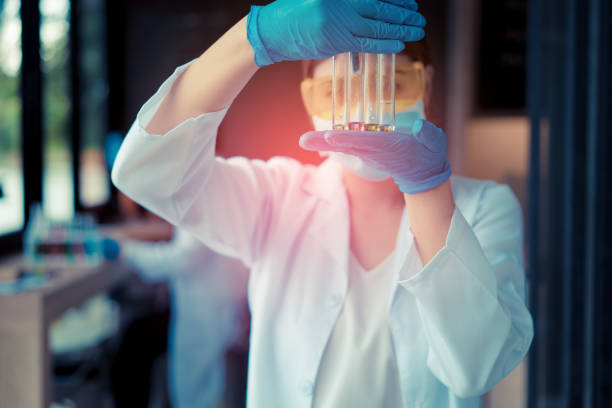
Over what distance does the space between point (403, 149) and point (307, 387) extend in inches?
14.2

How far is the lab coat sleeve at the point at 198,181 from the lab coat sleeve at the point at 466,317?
302 mm

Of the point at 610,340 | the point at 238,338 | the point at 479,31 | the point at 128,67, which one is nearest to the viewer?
the point at 610,340

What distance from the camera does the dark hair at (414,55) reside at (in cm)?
61

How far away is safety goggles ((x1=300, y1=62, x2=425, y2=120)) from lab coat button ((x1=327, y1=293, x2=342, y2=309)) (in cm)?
27

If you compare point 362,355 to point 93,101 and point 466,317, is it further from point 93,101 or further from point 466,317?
point 93,101

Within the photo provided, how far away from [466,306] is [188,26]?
2.57m

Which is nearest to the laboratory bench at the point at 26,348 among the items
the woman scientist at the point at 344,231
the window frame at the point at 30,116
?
the window frame at the point at 30,116

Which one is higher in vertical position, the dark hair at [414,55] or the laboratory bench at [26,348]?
the dark hair at [414,55]

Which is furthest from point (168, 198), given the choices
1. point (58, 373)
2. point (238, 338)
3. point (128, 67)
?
point (128, 67)

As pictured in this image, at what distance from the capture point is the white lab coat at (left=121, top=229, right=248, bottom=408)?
1594mm

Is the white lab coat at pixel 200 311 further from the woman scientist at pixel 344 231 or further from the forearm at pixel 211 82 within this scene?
the forearm at pixel 211 82

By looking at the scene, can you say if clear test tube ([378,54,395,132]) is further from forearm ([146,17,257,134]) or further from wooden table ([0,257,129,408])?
wooden table ([0,257,129,408])

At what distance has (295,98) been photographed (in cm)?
69

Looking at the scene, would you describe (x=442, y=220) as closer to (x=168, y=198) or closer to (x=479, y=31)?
(x=168, y=198)
